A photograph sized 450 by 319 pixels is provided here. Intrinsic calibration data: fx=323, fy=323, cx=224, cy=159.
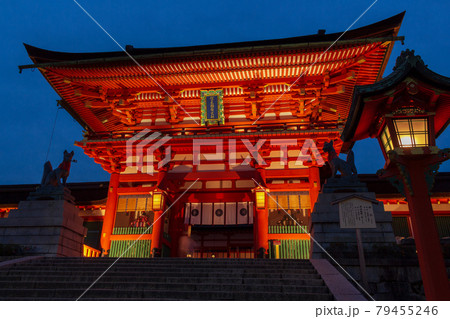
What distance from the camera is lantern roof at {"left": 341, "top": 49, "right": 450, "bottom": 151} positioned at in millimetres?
6207

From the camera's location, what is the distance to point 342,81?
47.5 feet

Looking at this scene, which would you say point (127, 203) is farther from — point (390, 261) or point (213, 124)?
point (390, 261)

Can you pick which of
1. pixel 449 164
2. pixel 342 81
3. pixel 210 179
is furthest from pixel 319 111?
pixel 449 164

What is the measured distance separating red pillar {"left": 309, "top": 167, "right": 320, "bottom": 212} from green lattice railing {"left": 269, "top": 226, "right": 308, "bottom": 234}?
3.36ft

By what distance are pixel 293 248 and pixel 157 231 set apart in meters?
5.86

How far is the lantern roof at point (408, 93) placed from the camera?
20.4 ft

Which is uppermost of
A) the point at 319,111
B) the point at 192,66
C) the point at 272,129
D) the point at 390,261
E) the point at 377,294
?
the point at 192,66

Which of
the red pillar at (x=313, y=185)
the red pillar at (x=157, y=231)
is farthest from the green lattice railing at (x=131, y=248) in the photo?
the red pillar at (x=313, y=185)

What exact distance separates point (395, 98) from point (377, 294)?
13.7ft

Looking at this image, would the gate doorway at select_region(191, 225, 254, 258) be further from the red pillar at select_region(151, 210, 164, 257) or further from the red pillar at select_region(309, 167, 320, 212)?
the red pillar at select_region(309, 167, 320, 212)

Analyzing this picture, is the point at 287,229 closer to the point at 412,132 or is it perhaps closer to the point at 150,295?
the point at 412,132

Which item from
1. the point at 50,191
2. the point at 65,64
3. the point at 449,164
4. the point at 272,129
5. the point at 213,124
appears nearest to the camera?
the point at 50,191

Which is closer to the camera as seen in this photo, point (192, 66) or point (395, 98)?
point (395, 98)

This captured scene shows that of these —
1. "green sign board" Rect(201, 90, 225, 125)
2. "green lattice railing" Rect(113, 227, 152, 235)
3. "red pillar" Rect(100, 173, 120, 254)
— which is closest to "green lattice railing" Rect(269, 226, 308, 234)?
"green lattice railing" Rect(113, 227, 152, 235)
